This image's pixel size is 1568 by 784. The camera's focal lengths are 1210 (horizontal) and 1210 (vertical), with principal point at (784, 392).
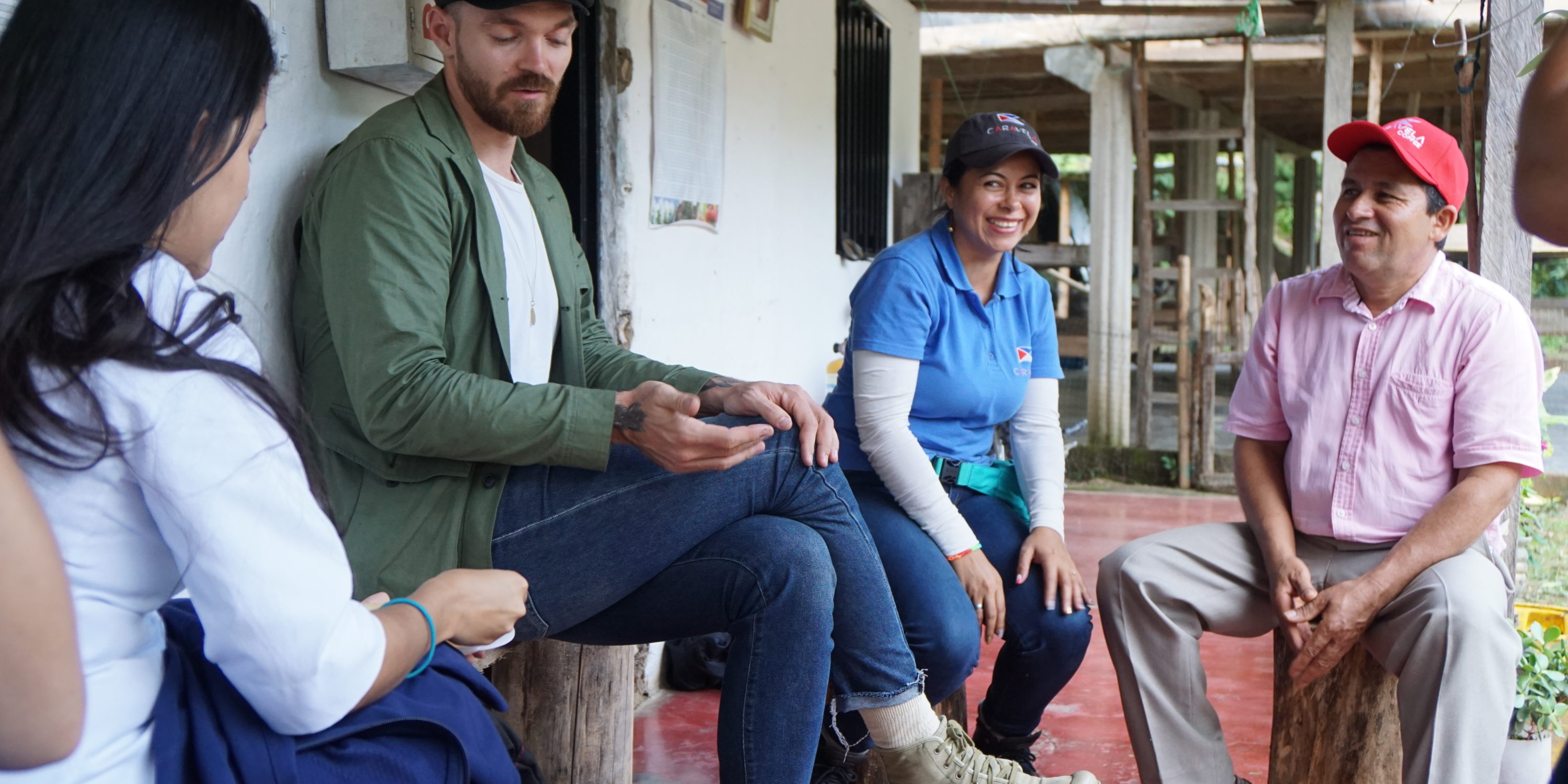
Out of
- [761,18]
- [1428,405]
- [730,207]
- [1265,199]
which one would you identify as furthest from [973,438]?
[1265,199]

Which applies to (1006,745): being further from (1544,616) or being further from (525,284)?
(1544,616)

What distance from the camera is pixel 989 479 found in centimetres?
260

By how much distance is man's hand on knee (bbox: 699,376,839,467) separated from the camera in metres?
1.88

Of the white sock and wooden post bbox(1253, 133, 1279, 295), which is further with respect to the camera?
wooden post bbox(1253, 133, 1279, 295)

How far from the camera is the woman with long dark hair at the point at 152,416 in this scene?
0.99m

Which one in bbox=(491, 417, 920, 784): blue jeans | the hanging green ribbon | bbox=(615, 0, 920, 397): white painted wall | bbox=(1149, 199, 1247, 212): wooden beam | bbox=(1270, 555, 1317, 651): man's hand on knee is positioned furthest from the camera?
bbox=(1149, 199, 1247, 212): wooden beam

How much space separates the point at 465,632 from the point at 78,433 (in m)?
0.48

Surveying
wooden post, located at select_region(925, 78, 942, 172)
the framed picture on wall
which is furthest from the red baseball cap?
wooden post, located at select_region(925, 78, 942, 172)

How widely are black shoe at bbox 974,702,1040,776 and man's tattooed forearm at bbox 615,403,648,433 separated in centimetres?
116

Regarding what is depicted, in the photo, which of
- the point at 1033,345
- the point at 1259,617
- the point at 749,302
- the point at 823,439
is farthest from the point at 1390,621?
the point at 749,302

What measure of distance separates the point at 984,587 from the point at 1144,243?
5.54 meters

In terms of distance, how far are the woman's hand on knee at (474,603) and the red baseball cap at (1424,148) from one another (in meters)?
1.76

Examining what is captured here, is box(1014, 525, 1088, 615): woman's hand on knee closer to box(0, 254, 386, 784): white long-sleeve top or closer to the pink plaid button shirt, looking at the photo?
the pink plaid button shirt

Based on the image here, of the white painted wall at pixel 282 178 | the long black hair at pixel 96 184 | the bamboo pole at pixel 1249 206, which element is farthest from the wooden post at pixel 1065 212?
the long black hair at pixel 96 184
